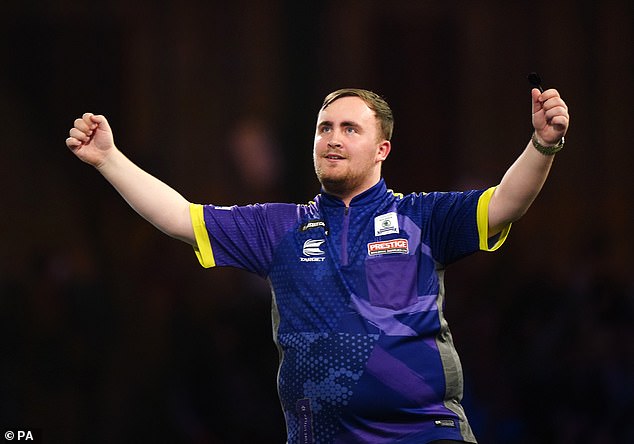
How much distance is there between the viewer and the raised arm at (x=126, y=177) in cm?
374

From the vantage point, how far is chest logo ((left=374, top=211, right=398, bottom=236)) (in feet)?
11.9

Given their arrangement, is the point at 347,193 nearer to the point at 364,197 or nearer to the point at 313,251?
the point at 364,197

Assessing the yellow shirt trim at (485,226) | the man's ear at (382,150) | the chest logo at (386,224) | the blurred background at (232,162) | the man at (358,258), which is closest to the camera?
the man at (358,258)

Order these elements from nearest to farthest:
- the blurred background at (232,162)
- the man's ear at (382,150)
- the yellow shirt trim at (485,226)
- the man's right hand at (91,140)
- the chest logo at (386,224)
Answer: the yellow shirt trim at (485,226)
the chest logo at (386,224)
the man's right hand at (91,140)
the man's ear at (382,150)
the blurred background at (232,162)

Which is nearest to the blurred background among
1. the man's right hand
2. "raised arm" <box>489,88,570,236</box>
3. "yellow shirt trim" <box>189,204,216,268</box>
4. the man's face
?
"yellow shirt trim" <box>189,204,216,268</box>

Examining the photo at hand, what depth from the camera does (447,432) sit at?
340 cm

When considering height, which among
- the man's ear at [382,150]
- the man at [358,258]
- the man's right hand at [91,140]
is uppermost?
the man's right hand at [91,140]

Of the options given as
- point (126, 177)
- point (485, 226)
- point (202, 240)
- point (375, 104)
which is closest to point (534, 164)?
point (485, 226)

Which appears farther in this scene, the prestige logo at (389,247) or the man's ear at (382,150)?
the man's ear at (382,150)

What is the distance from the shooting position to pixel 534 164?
335 cm

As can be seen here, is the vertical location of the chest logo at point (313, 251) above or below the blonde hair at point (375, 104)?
below

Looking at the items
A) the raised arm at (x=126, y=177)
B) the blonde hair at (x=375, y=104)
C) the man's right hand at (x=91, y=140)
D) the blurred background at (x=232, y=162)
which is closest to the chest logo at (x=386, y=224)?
the blonde hair at (x=375, y=104)

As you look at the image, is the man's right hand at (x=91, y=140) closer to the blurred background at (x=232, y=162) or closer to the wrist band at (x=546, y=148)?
the wrist band at (x=546, y=148)

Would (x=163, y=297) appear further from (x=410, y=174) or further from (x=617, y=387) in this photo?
(x=617, y=387)
